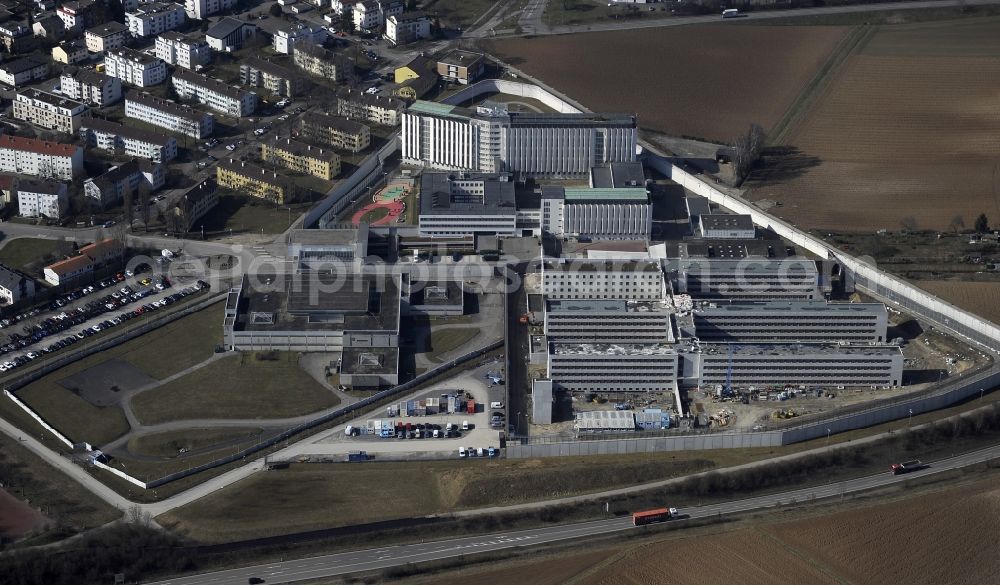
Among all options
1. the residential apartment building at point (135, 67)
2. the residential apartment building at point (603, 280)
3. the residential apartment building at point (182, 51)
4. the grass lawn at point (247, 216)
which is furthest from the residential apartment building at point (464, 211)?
the residential apartment building at point (182, 51)

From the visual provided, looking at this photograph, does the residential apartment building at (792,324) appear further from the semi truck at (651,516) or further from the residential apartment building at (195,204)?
the residential apartment building at (195,204)

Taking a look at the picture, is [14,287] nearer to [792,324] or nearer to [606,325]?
[606,325]

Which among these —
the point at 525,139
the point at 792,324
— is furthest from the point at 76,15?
the point at 792,324

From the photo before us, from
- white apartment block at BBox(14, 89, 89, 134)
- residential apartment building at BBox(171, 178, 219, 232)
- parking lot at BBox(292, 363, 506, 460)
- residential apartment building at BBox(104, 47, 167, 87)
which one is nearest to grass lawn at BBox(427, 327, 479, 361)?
parking lot at BBox(292, 363, 506, 460)

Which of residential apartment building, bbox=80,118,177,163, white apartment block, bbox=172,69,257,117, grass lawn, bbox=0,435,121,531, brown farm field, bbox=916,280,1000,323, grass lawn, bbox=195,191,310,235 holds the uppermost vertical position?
white apartment block, bbox=172,69,257,117

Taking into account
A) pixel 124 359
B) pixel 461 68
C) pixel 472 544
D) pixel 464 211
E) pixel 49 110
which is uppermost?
pixel 461 68

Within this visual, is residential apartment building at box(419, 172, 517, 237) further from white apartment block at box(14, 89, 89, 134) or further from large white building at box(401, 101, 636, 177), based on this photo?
white apartment block at box(14, 89, 89, 134)
